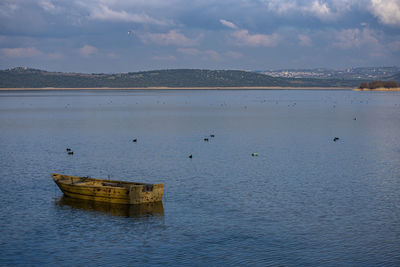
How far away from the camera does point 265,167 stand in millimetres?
48344

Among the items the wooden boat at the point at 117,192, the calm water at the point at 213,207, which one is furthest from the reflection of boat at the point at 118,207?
the wooden boat at the point at 117,192

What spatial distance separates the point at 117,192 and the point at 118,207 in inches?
41.1

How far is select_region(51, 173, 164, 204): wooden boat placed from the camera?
33.7 m

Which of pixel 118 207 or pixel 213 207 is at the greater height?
pixel 213 207

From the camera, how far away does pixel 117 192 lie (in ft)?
112

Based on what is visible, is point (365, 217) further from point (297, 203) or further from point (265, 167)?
point (265, 167)

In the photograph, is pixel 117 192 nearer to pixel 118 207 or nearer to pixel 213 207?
pixel 118 207

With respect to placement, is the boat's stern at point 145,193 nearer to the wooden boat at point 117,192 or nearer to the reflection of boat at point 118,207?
the wooden boat at point 117,192

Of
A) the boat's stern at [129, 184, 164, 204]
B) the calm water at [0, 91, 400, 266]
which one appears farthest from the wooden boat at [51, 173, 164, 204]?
the calm water at [0, 91, 400, 266]

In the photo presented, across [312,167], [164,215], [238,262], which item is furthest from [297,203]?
[312,167]

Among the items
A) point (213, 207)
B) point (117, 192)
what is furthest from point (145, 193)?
point (213, 207)

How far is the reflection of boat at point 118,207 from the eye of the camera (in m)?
32.3

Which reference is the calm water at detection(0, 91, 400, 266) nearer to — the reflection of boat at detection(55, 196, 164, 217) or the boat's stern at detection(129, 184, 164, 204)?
the reflection of boat at detection(55, 196, 164, 217)

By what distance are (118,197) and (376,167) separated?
2601 cm
